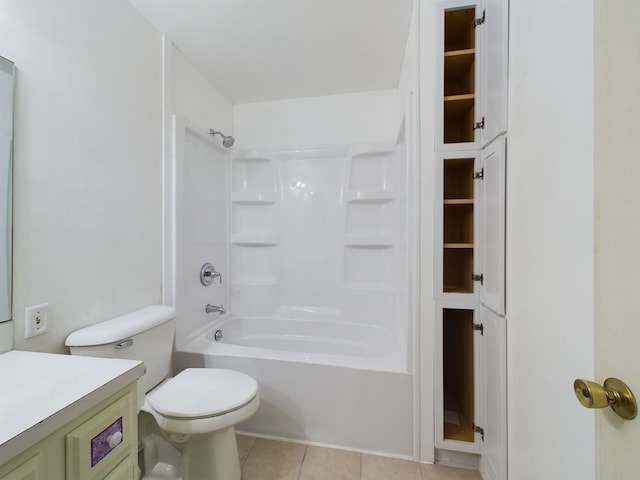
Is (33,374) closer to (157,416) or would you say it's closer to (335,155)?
(157,416)

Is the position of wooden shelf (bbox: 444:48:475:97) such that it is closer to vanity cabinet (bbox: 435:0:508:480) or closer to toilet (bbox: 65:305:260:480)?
Result: vanity cabinet (bbox: 435:0:508:480)

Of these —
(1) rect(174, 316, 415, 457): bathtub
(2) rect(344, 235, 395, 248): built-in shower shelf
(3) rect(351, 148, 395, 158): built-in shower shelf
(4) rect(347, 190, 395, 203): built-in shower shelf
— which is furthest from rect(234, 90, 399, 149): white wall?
(1) rect(174, 316, 415, 457): bathtub

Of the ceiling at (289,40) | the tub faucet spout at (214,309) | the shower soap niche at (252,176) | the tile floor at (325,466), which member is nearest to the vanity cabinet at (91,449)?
the tile floor at (325,466)

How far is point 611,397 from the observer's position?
16.5 inches

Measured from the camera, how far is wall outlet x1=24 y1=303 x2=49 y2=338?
37.3 inches

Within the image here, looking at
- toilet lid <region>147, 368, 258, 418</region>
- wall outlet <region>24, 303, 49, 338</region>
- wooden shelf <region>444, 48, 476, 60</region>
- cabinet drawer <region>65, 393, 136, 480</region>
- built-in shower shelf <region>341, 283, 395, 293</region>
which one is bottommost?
toilet lid <region>147, 368, 258, 418</region>

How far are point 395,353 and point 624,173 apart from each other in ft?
4.87

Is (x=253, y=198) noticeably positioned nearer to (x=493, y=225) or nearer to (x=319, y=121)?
(x=319, y=121)

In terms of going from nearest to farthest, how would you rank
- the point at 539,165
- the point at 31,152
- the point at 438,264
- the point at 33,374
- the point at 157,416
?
1. the point at 33,374
2. the point at 539,165
3. the point at 31,152
4. the point at 157,416
5. the point at 438,264

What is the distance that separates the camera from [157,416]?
3.53 feet

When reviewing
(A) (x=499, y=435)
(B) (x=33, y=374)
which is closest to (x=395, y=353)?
(A) (x=499, y=435)

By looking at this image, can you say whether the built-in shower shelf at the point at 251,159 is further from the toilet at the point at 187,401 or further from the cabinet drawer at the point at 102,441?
the cabinet drawer at the point at 102,441

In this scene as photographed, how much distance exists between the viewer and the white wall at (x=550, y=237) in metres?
0.65

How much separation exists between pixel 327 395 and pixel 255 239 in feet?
4.65
